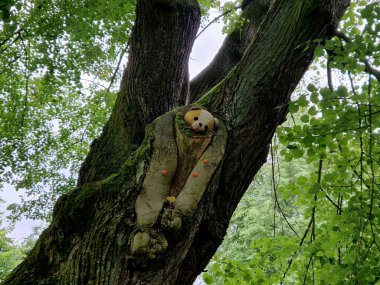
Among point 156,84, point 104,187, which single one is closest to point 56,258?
point 104,187

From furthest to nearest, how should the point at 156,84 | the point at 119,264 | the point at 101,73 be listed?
the point at 101,73 → the point at 156,84 → the point at 119,264

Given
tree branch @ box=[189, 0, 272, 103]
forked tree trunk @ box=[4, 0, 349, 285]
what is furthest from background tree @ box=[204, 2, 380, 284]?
tree branch @ box=[189, 0, 272, 103]

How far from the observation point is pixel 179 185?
6.33 feet

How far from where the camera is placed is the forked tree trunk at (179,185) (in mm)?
1768

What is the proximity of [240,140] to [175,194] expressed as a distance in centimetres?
53

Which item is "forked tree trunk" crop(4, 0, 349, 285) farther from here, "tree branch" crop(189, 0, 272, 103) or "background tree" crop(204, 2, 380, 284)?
"tree branch" crop(189, 0, 272, 103)

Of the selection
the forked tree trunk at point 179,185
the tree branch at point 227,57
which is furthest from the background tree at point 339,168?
the tree branch at point 227,57

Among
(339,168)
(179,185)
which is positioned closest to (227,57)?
(339,168)

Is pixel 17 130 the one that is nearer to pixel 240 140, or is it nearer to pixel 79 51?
pixel 79 51

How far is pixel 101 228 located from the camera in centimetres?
184

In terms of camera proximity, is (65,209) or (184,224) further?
(65,209)

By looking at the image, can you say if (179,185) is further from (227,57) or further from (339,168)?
(227,57)

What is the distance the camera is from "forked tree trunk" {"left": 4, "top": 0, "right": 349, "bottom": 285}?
1.77 meters

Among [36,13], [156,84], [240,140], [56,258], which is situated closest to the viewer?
[56,258]
